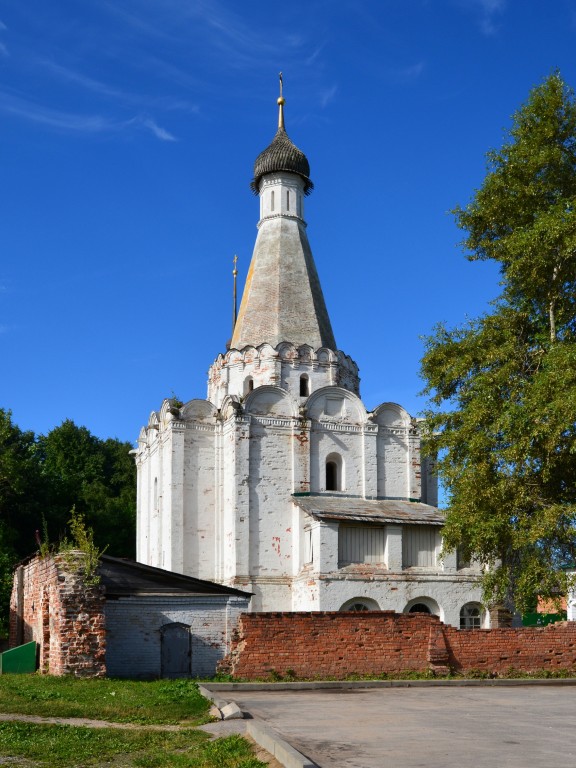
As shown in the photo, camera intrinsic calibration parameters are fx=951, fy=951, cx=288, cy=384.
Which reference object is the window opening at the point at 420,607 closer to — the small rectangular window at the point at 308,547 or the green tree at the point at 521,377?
the small rectangular window at the point at 308,547

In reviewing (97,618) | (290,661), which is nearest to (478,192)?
(290,661)

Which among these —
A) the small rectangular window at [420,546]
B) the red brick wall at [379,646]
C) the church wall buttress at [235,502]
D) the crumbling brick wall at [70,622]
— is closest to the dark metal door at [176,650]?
the red brick wall at [379,646]

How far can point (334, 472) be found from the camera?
30812mm

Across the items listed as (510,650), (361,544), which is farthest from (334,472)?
(510,650)

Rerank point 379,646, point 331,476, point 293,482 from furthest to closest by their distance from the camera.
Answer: point 331,476
point 293,482
point 379,646

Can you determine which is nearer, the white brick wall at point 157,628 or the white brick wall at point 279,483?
the white brick wall at point 157,628

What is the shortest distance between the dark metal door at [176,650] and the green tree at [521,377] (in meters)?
6.08

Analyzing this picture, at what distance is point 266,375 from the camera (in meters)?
31.7

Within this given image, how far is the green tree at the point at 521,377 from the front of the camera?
17.5 m

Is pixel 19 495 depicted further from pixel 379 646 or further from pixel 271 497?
pixel 379 646

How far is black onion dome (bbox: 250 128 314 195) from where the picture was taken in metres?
35.1

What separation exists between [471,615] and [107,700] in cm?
1734

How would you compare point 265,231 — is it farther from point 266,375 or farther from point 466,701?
point 466,701

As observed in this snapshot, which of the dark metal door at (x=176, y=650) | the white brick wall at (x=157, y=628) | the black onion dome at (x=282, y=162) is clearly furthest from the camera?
the black onion dome at (x=282, y=162)
